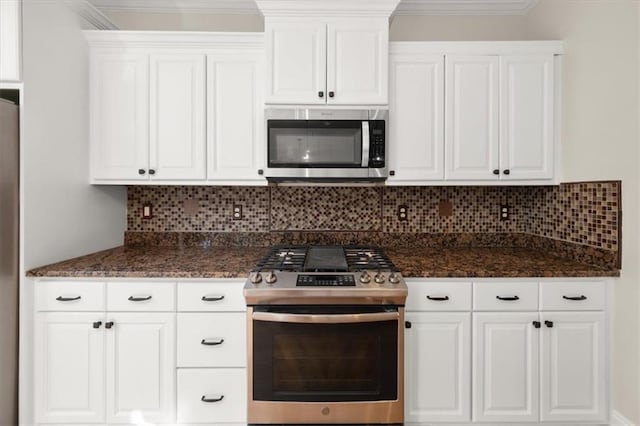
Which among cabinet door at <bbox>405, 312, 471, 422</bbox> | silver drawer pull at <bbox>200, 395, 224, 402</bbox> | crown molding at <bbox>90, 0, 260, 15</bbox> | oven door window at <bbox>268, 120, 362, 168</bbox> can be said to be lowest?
silver drawer pull at <bbox>200, 395, 224, 402</bbox>

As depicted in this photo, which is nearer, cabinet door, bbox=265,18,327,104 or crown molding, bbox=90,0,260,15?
cabinet door, bbox=265,18,327,104

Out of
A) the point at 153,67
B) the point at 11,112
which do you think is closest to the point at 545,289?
the point at 153,67

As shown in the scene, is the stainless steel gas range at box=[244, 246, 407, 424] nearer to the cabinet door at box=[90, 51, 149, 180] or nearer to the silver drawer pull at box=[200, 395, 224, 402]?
the silver drawer pull at box=[200, 395, 224, 402]

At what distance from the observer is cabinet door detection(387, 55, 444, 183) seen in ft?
8.04

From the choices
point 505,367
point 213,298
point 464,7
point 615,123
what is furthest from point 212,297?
point 464,7

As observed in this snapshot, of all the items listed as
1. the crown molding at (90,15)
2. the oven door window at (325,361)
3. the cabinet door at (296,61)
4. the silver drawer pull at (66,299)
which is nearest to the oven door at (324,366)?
the oven door window at (325,361)

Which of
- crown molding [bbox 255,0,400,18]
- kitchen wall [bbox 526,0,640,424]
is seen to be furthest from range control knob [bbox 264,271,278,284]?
kitchen wall [bbox 526,0,640,424]

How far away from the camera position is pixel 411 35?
2910mm

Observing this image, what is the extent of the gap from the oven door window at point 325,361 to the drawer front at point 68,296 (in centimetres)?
86

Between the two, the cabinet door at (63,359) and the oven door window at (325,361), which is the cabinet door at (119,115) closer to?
the cabinet door at (63,359)

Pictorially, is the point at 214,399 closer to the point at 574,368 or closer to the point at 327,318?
the point at 327,318

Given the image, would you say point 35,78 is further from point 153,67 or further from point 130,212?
point 130,212

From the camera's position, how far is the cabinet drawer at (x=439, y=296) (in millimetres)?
2074

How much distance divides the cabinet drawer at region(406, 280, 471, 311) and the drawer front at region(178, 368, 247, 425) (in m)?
0.96
